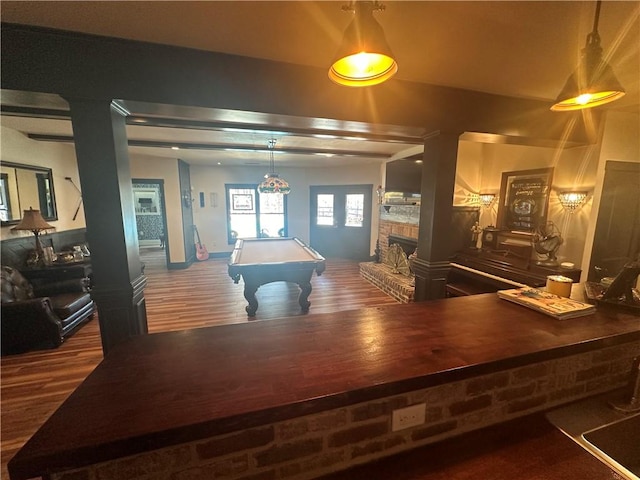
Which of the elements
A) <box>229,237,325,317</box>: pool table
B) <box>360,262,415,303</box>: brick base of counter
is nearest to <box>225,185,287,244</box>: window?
<box>360,262,415,303</box>: brick base of counter

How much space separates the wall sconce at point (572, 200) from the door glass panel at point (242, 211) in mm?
6404

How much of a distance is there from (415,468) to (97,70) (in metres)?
2.49

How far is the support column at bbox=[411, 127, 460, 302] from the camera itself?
236cm

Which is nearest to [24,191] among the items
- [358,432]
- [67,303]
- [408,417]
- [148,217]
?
[67,303]

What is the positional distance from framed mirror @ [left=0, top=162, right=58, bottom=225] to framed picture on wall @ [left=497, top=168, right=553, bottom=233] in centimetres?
680

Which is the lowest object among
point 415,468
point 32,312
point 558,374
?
point 32,312

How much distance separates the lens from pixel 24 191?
3768 millimetres

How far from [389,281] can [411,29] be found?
3.72 meters

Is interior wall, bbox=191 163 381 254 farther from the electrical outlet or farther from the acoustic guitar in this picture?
the electrical outlet

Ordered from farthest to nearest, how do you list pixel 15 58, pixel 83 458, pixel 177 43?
1. pixel 177 43
2. pixel 15 58
3. pixel 83 458

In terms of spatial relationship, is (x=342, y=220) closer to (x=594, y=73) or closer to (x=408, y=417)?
(x=594, y=73)

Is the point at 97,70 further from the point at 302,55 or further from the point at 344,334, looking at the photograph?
the point at 344,334

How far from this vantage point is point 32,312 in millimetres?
2814

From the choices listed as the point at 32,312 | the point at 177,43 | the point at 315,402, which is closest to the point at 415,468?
the point at 315,402
